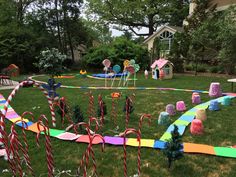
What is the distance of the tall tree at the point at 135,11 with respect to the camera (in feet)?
123

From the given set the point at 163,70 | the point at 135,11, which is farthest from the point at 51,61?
the point at 135,11

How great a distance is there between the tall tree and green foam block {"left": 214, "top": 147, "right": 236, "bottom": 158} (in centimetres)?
3340

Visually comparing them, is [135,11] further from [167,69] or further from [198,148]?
[198,148]

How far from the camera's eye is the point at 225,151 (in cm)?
600

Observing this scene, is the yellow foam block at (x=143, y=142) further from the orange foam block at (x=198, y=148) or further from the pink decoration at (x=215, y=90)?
the pink decoration at (x=215, y=90)

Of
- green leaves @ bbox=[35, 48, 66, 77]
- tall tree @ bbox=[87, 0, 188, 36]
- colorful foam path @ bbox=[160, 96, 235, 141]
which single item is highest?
tall tree @ bbox=[87, 0, 188, 36]

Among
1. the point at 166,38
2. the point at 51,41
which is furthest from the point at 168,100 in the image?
the point at 51,41

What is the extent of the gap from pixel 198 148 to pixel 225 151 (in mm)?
579

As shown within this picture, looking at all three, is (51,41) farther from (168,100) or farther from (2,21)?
(168,100)

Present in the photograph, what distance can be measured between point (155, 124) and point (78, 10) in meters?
31.5

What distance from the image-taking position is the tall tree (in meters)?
37.4

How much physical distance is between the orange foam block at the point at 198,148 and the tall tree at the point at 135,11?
33.2m

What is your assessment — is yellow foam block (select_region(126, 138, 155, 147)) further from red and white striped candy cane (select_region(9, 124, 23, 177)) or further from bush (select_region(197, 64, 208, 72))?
bush (select_region(197, 64, 208, 72))

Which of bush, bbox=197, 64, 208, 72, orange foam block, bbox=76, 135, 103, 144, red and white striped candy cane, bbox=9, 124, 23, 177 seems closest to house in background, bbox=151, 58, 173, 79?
bush, bbox=197, 64, 208, 72
